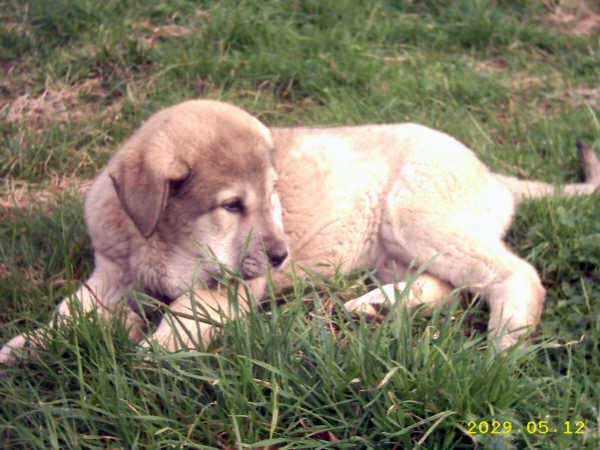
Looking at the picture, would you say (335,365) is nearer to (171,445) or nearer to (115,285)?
(171,445)

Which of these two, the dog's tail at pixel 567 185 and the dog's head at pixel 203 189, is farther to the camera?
the dog's tail at pixel 567 185

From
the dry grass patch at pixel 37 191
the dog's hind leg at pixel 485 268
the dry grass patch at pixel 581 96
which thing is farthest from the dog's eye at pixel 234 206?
the dry grass patch at pixel 581 96

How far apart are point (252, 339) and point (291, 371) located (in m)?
0.21

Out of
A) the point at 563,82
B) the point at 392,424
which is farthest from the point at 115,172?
the point at 563,82

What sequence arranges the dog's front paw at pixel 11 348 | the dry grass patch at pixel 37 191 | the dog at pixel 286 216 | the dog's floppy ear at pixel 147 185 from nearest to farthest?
the dog's front paw at pixel 11 348
the dog's floppy ear at pixel 147 185
the dog at pixel 286 216
the dry grass patch at pixel 37 191

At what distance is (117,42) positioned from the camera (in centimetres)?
606

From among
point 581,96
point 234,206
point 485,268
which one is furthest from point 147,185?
point 581,96

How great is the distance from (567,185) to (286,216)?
1793mm

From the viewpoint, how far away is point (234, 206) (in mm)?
3549

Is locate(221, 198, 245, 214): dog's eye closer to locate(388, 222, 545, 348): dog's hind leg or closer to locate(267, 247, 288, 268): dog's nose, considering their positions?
locate(267, 247, 288, 268): dog's nose

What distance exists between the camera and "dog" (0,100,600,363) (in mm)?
3447

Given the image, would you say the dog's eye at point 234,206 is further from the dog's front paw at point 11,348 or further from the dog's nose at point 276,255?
the dog's front paw at point 11,348
